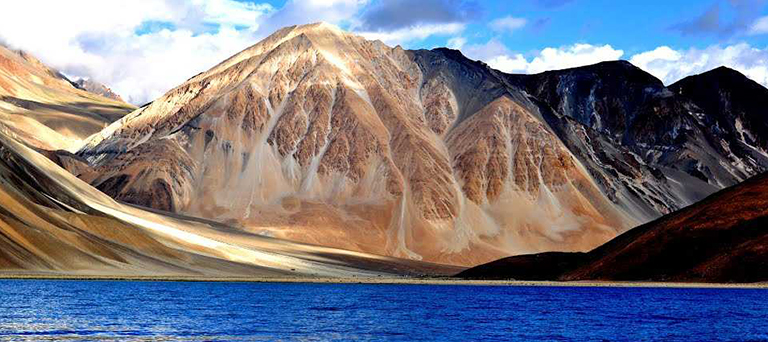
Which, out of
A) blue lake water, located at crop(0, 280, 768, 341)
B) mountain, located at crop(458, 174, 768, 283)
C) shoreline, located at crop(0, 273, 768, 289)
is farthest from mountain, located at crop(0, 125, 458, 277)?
mountain, located at crop(458, 174, 768, 283)

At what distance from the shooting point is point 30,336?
51844 millimetres

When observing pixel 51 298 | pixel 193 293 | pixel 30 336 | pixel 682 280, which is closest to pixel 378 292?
pixel 193 293

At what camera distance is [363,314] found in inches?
2955

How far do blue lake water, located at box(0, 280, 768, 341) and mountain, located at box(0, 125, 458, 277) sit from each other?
1915cm

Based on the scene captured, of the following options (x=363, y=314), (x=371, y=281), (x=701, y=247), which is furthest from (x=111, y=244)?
(x=363, y=314)

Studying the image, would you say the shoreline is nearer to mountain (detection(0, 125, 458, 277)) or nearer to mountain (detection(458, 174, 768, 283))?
mountain (detection(458, 174, 768, 283))

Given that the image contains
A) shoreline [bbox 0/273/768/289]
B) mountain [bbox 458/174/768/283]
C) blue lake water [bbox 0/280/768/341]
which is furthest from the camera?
mountain [bbox 458/174/768/283]

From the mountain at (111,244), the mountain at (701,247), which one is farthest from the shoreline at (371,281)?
the mountain at (111,244)

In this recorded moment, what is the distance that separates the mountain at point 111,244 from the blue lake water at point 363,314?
19.1 meters

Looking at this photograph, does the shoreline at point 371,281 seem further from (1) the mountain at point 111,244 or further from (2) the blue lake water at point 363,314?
(1) the mountain at point 111,244

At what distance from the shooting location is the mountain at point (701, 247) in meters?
111

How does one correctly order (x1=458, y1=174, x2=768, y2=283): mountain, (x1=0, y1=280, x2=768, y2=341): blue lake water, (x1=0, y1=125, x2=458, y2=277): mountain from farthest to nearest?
(x1=0, y1=125, x2=458, y2=277): mountain < (x1=458, y1=174, x2=768, y2=283): mountain < (x1=0, y1=280, x2=768, y2=341): blue lake water

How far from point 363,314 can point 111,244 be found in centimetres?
7778

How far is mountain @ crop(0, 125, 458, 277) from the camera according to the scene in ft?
424
